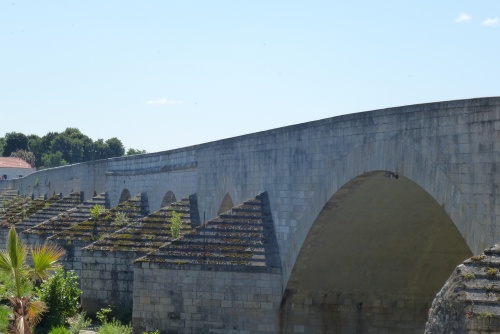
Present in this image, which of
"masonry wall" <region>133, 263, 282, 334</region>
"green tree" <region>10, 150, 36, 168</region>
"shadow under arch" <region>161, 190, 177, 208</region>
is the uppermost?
"green tree" <region>10, 150, 36, 168</region>

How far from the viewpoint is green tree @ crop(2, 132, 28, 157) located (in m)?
91.8

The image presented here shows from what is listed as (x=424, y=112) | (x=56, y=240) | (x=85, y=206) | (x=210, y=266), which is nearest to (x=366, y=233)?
(x=210, y=266)

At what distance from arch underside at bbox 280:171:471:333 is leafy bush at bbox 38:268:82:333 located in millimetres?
5137

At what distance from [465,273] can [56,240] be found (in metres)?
14.6

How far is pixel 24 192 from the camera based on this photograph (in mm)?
48281

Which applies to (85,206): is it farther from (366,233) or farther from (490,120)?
(490,120)

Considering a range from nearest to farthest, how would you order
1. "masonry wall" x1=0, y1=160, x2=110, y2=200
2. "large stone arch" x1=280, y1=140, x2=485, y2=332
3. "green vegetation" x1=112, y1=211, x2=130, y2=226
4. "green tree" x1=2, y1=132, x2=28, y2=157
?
"large stone arch" x1=280, y1=140, x2=485, y2=332
"green vegetation" x1=112, y1=211, x2=130, y2=226
"masonry wall" x1=0, y1=160, x2=110, y2=200
"green tree" x1=2, y1=132, x2=28, y2=157

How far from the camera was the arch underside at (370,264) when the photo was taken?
1430cm

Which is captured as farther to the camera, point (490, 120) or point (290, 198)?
point (290, 198)

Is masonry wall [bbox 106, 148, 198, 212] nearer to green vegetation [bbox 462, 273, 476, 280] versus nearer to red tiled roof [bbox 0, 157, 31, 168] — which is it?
green vegetation [bbox 462, 273, 476, 280]

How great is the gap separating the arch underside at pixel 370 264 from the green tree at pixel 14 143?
7926 cm

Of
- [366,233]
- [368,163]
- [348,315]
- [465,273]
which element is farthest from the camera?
[348,315]

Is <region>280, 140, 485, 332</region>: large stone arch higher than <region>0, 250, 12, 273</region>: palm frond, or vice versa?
<region>280, 140, 485, 332</region>: large stone arch

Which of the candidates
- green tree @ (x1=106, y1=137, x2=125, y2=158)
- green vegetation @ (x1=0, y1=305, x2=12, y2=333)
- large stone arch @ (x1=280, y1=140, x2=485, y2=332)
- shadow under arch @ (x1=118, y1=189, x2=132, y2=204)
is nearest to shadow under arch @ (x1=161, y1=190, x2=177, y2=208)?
shadow under arch @ (x1=118, y1=189, x2=132, y2=204)
